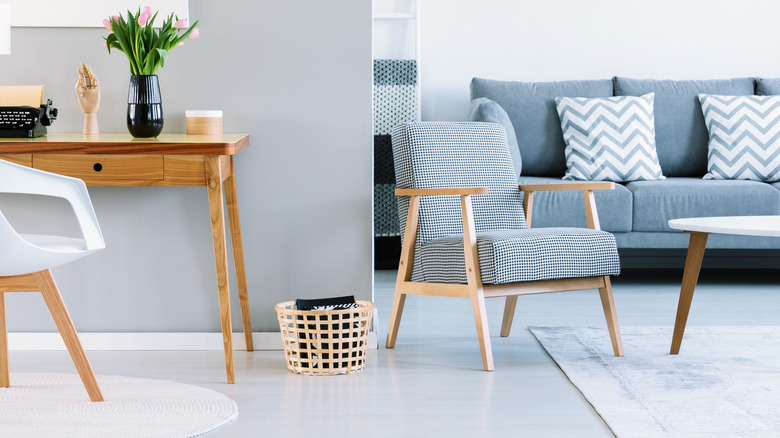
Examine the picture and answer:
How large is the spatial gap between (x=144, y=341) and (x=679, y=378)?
1.75 meters

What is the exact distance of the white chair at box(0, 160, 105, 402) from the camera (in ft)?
6.73

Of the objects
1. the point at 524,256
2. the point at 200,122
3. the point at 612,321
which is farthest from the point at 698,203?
the point at 200,122

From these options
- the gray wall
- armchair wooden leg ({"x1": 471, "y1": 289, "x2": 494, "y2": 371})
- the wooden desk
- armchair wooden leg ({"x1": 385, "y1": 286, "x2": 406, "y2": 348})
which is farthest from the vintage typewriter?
armchair wooden leg ({"x1": 471, "y1": 289, "x2": 494, "y2": 371})

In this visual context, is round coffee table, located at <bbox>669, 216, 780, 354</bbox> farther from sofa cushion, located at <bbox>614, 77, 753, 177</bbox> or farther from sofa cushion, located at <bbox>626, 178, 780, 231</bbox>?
sofa cushion, located at <bbox>614, 77, 753, 177</bbox>

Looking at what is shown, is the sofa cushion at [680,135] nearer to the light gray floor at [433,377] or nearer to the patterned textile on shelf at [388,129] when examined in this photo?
the light gray floor at [433,377]

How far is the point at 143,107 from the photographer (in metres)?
2.75

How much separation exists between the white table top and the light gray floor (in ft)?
1.94

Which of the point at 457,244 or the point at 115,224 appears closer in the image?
the point at 457,244

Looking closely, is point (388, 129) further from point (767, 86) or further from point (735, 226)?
point (735, 226)

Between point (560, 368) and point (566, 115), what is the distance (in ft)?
6.87

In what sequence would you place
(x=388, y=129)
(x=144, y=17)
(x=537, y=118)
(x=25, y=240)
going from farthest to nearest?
(x=388, y=129), (x=537, y=118), (x=144, y=17), (x=25, y=240)

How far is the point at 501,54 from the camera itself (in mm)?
5000

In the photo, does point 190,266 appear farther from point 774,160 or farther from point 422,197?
point 774,160

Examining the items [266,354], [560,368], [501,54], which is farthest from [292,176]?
[501,54]
